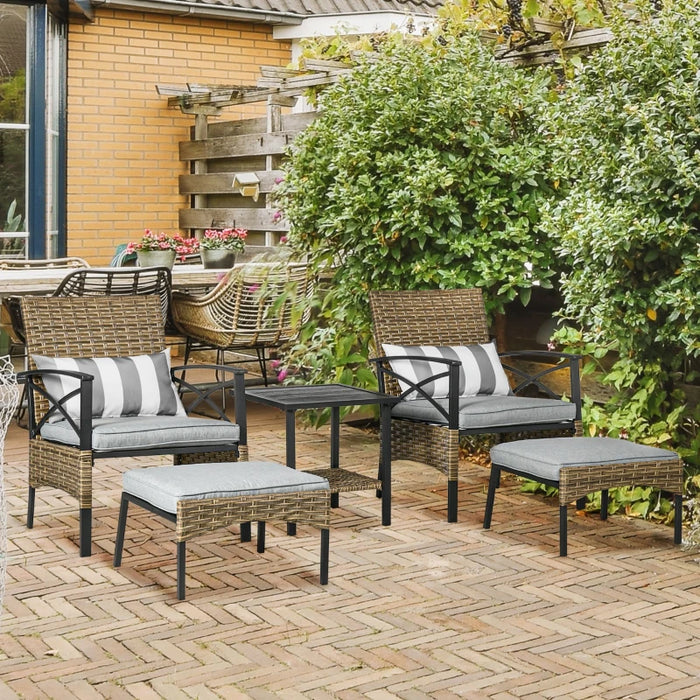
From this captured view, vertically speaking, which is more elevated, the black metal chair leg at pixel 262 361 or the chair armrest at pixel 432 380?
the chair armrest at pixel 432 380

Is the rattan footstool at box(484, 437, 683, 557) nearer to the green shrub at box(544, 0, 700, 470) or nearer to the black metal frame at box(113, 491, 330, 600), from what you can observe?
the green shrub at box(544, 0, 700, 470)

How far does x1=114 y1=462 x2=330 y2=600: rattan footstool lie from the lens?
13.5ft

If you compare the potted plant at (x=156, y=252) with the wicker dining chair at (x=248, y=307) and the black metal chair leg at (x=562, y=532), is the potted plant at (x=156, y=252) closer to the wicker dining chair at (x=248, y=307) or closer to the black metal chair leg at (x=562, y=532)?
the wicker dining chair at (x=248, y=307)

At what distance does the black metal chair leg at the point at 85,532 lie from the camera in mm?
4676

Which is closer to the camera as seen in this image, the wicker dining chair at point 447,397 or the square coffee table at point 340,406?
the square coffee table at point 340,406

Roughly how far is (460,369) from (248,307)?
2385mm

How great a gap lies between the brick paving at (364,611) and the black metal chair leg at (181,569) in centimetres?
4

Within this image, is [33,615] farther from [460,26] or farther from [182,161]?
[182,161]

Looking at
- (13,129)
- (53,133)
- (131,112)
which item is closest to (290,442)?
(13,129)

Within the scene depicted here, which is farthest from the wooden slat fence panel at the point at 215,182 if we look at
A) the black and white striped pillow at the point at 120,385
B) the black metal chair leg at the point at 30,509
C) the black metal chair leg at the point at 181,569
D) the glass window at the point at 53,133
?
the black metal chair leg at the point at 181,569

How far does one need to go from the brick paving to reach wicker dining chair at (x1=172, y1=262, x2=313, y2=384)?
7.41 ft

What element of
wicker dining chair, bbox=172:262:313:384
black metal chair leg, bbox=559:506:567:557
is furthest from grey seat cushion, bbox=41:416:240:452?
wicker dining chair, bbox=172:262:313:384

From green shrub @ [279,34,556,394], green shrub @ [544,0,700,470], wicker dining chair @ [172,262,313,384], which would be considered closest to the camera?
green shrub @ [544,0,700,470]

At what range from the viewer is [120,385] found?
16.9 ft
